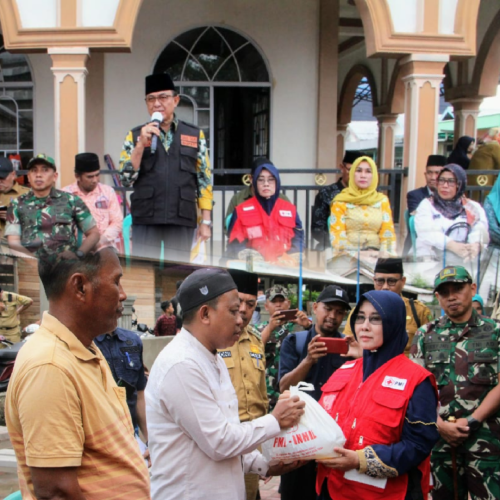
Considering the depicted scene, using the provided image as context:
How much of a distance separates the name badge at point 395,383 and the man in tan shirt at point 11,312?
5.07 meters

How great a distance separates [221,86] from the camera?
12.0 metres

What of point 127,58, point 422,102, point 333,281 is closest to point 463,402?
point 333,281

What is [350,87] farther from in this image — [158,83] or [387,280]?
[387,280]

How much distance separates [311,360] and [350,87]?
17845 mm

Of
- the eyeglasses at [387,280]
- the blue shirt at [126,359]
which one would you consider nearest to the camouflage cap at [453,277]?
the eyeglasses at [387,280]

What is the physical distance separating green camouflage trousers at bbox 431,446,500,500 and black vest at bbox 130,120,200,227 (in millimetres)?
3502

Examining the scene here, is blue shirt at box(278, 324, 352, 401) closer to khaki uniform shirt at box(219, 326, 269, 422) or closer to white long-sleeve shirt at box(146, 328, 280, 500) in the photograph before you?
khaki uniform shirt at box(219, 326, 269, 422)

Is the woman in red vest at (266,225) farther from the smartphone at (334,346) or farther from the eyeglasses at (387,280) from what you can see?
the smartphone at (334,346)

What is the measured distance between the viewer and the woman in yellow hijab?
23.6 feet

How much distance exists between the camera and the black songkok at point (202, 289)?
10.3 ft

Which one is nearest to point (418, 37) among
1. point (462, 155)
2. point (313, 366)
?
point (462, 155)

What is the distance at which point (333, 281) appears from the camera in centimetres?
687

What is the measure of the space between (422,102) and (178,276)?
407 centimetres

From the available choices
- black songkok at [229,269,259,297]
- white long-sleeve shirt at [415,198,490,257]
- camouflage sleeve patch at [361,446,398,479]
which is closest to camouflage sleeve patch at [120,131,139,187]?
black songkok at [229,269,259,297]
